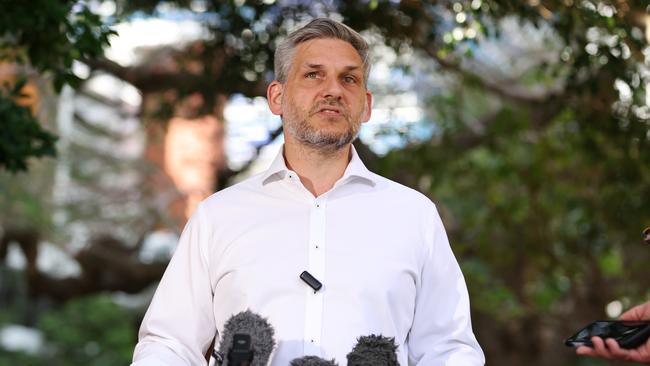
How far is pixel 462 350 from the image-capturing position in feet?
9.97

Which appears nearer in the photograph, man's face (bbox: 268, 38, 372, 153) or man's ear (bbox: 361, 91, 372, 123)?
man's face (bbox: 268, 38, 372, 153)

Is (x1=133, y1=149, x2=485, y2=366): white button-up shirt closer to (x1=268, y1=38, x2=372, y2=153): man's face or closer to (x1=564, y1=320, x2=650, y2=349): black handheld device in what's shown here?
(x1=268, y1=38, x2=372, y2=153): man's face

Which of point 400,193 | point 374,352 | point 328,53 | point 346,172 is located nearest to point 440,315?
point 374,352

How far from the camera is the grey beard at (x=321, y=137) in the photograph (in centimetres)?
324

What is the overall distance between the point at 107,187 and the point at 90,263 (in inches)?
75.4

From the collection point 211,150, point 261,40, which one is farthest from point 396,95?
point 261,40

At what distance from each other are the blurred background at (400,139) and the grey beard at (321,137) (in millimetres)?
2580

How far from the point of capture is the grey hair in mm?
3328

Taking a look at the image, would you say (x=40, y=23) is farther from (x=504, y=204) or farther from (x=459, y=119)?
(x=504, y=204)

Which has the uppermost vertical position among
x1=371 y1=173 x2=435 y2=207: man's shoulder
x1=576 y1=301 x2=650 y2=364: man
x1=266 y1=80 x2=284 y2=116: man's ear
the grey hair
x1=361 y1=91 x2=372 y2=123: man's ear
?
the grey hair

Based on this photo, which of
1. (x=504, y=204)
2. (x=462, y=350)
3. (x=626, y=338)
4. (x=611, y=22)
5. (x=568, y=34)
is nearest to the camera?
(x=626, y=338)

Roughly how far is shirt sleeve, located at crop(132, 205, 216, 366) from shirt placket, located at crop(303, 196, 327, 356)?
0.33m

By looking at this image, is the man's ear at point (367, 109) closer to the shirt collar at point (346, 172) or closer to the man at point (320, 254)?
the man at point (320, 254)

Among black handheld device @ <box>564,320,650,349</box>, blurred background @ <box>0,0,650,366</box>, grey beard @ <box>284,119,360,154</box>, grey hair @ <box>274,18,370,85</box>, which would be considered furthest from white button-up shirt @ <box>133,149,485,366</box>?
blurred background @ <box>0,0,650,366</box>
